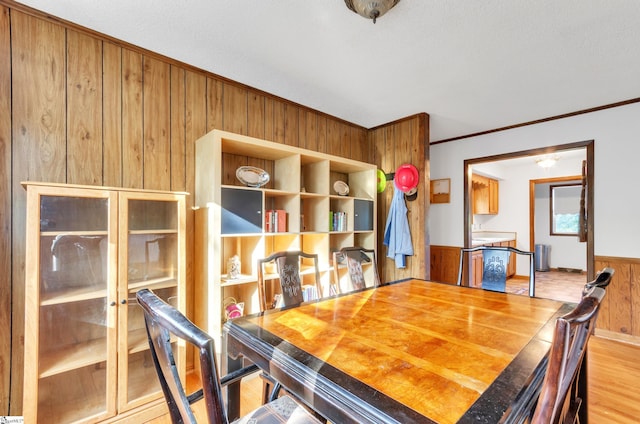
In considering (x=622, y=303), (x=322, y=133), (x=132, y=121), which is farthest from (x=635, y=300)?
(x=132, y=121)

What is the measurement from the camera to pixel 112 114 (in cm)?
200

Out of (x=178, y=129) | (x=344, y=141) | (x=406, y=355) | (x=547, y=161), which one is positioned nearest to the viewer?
(x=406, y=355)

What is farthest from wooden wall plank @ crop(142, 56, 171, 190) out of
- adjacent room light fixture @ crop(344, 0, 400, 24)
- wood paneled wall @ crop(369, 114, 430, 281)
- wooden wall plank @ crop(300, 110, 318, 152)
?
wood paneled wall @ crop(369, 114, 430, 281)

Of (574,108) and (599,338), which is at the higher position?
(574,108)

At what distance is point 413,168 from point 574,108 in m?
1.83

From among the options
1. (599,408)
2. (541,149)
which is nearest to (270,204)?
(599,408)

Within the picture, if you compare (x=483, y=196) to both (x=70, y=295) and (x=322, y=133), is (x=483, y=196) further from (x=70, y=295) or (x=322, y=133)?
(x=70, y=295)

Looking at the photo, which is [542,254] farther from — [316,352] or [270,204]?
[316,352]

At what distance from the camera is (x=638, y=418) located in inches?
69.9

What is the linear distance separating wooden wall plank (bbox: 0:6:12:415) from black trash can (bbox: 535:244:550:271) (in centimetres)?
842

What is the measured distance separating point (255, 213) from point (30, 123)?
57.4 inches

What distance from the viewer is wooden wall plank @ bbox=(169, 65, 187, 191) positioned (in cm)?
226

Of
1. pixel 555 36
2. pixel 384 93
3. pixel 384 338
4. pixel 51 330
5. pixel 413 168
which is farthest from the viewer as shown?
pixel 413 168

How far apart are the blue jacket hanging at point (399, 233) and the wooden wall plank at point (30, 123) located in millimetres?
2984
